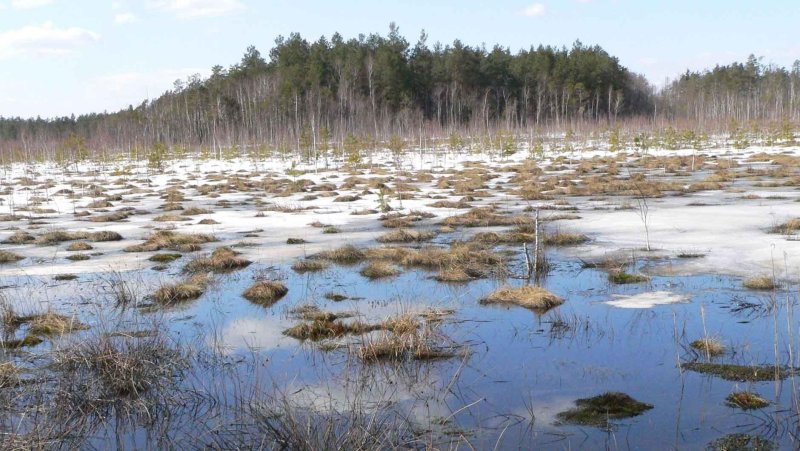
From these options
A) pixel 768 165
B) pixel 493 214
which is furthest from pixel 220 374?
pixel 768 165

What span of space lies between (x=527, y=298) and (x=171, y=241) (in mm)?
8968

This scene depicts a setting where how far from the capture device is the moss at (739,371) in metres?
6.35

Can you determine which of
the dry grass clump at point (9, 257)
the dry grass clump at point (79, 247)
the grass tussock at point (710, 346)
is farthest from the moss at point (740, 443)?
the dry grass clump at point (79, 247)

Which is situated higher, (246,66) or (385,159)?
(246,66)

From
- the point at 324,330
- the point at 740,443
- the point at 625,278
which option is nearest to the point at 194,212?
the point at 324,330

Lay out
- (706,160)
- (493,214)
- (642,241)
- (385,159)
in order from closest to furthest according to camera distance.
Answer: (642,241) → (493,214) → (706,160) → (385,159)

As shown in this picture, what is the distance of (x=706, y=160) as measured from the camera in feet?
117

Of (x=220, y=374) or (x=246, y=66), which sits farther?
(x=246, y=66)

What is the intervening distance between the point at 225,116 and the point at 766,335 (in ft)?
196

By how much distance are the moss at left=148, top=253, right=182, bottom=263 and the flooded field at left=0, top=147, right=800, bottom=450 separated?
68 mm

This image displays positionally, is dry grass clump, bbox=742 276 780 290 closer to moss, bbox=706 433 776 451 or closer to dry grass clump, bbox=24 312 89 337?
moss, bbox=706 433 776 451

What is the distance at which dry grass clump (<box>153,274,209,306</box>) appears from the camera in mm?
10117

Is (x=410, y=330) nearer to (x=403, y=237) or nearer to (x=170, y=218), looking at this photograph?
(x=403, y=237)

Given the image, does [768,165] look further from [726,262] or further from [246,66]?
[246,66]
